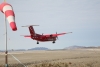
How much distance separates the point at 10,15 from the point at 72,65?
93.5 ft

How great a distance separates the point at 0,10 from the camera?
31.7 ft

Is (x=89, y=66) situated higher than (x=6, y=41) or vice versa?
(x=6, y=41)

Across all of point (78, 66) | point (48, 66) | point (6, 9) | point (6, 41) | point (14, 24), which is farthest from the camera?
point (78, 66)

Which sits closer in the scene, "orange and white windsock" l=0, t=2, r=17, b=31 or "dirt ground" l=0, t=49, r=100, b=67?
"orange and white windsock" l=0, t=2, r=17, b=31

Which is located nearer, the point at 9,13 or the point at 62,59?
the point at 9,13

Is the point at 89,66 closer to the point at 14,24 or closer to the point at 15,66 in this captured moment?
the point at 15,66

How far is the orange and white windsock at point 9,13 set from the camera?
27.2 ft

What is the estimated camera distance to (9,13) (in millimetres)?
8812

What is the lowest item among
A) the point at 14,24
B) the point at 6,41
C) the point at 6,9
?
the point at 6,41

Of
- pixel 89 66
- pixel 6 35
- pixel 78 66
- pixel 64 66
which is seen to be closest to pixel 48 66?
pixel 64 66

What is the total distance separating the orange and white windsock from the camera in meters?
8.28

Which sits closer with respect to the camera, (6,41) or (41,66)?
(6,41)

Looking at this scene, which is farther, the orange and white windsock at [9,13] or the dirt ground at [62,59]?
the dirt ground at [62,59]

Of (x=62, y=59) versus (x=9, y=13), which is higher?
(x=9, y=13)
